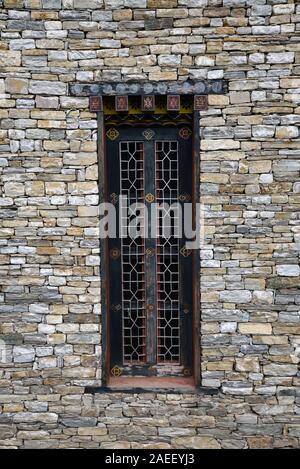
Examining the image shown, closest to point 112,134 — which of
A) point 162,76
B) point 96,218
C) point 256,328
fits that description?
point 162,76

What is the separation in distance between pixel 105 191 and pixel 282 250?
182cm

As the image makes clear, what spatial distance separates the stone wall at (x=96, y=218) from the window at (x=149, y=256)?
0.27 metres

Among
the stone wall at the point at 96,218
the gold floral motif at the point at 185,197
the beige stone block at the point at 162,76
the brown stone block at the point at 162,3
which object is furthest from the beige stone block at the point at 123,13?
the gold floral motif at the point at 185,197

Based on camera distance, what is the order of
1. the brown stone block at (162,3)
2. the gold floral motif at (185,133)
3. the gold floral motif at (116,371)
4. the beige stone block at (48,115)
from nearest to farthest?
the brown stone block at (162,3), the beige stone block at (48,115), the gold floral motif at (185,133), the gold floral motif at (116,371)

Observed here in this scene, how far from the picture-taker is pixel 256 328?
4344 millimetres

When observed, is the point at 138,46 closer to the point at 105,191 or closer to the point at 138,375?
the point at 105,191

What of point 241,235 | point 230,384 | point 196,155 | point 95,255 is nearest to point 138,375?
point 230,384

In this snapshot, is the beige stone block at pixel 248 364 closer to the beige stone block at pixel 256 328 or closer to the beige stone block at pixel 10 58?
the beige stone block at pixel 256 328

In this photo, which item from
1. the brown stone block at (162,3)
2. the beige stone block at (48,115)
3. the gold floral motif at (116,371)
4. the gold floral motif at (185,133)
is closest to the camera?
the brown stone block at (162,3)

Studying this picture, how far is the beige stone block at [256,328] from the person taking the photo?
4336 mm

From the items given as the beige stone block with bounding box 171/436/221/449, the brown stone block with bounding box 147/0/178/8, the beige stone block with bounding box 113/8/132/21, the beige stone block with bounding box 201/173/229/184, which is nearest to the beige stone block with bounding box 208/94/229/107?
the beige stone block with bounding box 201/173/229/184

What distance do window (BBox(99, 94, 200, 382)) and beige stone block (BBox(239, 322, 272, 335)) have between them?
1.69 ft

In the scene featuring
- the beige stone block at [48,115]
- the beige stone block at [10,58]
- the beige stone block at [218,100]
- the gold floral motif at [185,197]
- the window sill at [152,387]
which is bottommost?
the window sill at [152,387]

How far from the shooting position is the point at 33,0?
4246 mm
